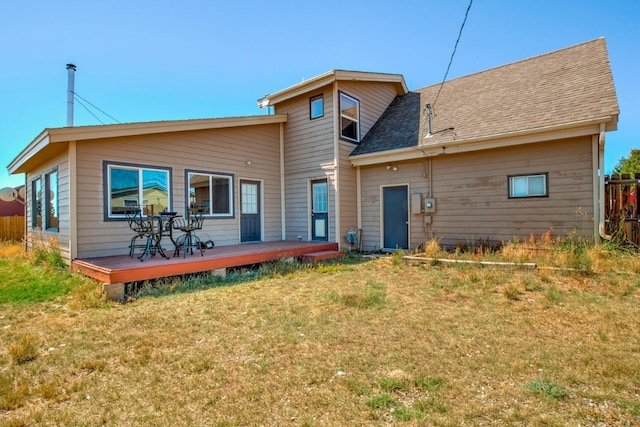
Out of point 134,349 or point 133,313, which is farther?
point 133,313

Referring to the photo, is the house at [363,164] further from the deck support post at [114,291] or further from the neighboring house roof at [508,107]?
the deck support post at [114,291]

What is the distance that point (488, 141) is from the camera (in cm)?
786

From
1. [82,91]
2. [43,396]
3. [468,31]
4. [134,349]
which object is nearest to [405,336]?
[134,349]

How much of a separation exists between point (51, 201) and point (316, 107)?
7.48 meters

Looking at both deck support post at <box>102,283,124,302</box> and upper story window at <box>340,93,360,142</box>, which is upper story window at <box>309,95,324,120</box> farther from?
deck support post at <box>102,283,124,302</box>

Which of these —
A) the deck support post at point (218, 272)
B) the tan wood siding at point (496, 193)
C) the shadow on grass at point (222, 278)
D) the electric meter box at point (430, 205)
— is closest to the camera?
the shadow on grass at point (222, 278)

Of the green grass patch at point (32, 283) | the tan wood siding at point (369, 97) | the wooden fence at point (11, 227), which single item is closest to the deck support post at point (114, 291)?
the green grass patch at point (32, 283)

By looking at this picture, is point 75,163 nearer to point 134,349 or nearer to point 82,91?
point 134,349

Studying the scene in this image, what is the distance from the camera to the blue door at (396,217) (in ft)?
31.0

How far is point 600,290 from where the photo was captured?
4.75 metres

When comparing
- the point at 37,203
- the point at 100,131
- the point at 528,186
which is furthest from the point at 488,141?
the point at 37,203

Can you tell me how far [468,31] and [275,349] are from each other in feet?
22.5

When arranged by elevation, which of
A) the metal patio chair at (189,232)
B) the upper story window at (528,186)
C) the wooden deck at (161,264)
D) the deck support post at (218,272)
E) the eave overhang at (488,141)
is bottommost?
the deck support post at (218,272)

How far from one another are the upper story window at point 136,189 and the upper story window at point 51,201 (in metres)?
1.69
